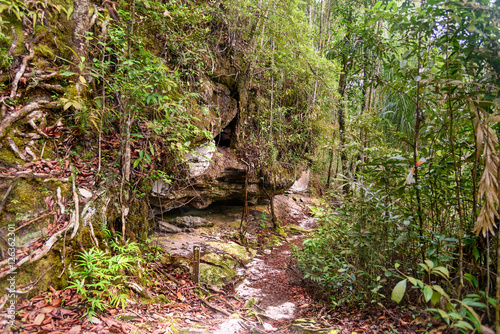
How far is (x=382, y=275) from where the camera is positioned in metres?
3.31

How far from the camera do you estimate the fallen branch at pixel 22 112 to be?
2904mm

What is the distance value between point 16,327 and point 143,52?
3258 mm

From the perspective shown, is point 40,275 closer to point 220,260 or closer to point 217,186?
point 220,260

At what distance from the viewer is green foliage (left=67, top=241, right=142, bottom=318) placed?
2486 mm

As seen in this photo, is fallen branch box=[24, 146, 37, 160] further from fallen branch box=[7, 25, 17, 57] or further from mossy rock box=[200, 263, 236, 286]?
mossy rock box=[200, 263, 236, 286]

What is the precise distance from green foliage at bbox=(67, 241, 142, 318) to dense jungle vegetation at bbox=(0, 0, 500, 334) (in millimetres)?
35

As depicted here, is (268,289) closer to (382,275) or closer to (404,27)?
(382,275)

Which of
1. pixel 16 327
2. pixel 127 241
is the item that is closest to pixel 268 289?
pixel 127 241

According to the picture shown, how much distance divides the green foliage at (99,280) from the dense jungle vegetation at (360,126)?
1.4 inches

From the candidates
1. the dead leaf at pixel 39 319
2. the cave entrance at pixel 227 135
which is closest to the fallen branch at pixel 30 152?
the dead leaf at pixel 39 319

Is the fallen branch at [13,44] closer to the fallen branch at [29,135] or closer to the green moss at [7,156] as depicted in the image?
the fallen branch at [29,135]

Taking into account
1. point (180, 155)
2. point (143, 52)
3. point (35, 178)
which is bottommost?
point (35, 178)

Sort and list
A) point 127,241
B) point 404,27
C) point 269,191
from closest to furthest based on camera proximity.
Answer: point 404,27 < point 127,241 < point 269,191

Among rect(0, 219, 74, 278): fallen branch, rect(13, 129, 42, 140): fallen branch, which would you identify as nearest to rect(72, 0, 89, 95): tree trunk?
rect(13, 129, 42, 140): fallen branch
